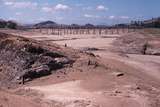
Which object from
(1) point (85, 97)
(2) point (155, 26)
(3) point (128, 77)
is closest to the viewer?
(1) point (85, 97)

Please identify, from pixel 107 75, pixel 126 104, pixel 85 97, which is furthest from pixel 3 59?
pixel 126 104

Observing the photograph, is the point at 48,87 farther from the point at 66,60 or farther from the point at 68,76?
the point at 66,60

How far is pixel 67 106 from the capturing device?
1788cm

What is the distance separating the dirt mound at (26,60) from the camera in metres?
25.0

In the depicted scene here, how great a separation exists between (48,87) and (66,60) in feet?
15.5

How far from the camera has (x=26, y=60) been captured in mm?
26469

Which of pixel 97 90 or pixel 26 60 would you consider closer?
pixel 97 90

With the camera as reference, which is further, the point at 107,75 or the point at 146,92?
the point at 107,75

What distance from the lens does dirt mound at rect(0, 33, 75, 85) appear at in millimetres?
25016

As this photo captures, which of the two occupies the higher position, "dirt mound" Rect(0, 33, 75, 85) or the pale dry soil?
"dirt mound" Rect(0, 33, 75, 85)

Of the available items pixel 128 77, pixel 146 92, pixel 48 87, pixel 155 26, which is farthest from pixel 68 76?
pixel 155 26

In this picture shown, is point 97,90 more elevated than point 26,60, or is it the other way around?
point 26,60

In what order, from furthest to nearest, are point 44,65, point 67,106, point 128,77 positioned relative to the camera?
point 44,65 < point 128,77 < point 67,106

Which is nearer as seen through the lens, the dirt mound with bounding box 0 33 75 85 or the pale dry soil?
the pale dry soil
